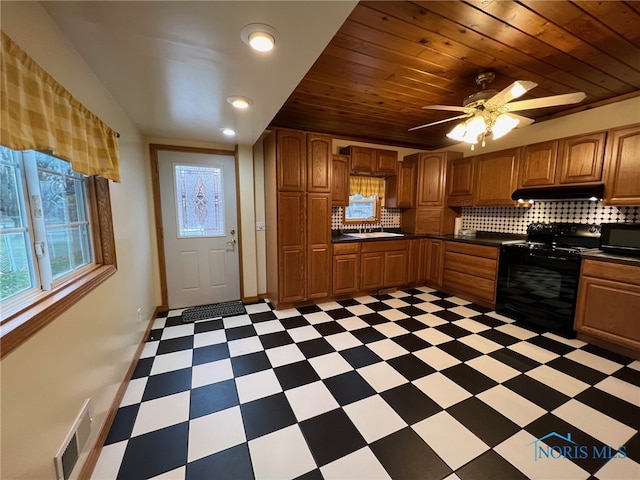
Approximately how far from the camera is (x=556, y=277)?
2.60 metres

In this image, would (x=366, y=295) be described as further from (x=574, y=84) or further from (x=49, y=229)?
(x=49, y=229)

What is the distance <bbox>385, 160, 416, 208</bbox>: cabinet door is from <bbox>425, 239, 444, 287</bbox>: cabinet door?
72 centimetres

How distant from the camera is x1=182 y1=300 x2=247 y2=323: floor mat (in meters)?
3.02

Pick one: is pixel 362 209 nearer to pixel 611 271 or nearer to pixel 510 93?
A: pixel 510 93

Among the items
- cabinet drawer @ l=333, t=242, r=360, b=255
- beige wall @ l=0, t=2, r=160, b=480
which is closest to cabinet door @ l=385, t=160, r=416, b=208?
cabinet drawer @ l=333, t=242, r=360, b=255

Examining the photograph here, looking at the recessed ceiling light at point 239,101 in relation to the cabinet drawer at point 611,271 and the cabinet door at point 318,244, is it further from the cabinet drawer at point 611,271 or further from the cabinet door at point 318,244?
the cabinet drawer at point 611,271

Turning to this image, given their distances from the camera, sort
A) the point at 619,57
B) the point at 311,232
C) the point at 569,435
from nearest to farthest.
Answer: the point at 569,435
the point at 619,57
the point at 311,232

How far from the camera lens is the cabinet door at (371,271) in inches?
143

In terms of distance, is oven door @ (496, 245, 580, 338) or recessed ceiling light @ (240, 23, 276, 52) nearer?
recessed ceiling light @ (240, 23, 276, 52)

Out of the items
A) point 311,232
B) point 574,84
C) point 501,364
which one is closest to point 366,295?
point 311,232

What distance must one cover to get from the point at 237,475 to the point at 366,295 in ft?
9.11

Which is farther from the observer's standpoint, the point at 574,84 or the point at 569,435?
the point at 574,84

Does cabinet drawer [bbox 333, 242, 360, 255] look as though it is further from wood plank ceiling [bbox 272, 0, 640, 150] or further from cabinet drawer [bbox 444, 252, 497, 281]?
wood plank ceiling [bbox 272, 0, 640, 150]

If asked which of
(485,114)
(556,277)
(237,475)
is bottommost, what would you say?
(237,475)
